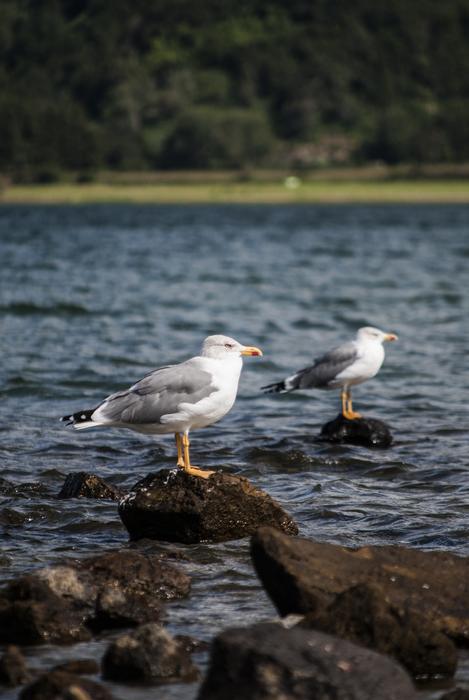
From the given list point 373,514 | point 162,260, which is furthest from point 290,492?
point 162,260

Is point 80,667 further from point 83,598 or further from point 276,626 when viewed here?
point 276,626

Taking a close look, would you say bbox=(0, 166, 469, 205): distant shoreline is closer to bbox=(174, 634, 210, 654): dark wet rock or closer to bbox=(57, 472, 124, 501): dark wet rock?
bbox=(57, 472, 124, 501): dark wet rock

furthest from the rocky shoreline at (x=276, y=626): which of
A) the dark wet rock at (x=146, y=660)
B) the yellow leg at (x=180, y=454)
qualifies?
the yellow leg at (x=180, y=454)

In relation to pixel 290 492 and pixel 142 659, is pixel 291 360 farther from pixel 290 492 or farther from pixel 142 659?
pixel 142 659

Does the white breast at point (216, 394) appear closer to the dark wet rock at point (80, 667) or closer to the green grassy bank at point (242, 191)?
the dark wet rock at point (80, 667)

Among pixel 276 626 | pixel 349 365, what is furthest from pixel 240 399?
pixel 276 626

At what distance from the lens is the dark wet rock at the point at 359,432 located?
47.5 feet

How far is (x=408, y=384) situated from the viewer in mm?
19531

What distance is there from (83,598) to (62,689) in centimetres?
160

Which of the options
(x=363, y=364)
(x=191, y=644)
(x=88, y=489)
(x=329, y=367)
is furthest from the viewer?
(x=329, y=367)

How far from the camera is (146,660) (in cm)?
695

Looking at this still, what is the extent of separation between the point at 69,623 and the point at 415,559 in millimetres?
2256

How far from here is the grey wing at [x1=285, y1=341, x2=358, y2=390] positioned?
589 inches

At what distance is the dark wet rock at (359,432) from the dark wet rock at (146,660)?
7.65 m
